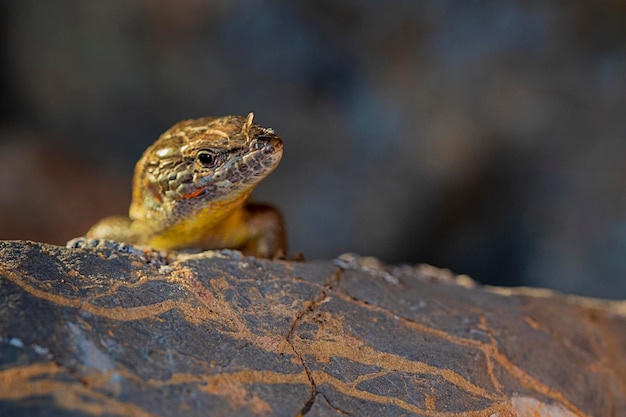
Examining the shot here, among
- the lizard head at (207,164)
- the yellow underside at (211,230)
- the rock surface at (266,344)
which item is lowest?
the rock surface at (266,344)

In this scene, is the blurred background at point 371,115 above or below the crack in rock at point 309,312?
above

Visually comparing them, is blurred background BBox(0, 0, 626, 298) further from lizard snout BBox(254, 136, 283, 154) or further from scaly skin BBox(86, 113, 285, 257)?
lizard snout BBox(254, 136, 283, 154)

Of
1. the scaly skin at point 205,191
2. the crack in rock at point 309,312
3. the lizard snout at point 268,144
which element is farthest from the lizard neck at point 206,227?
the crack in rock at point 309,312

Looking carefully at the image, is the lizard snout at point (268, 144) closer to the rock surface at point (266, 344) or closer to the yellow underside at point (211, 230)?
the yellow underside at point (211, 230)

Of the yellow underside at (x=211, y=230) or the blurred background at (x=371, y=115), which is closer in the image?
the yellow underside at (x=211, y=230)

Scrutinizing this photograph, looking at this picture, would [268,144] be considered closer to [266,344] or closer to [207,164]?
[207,164]

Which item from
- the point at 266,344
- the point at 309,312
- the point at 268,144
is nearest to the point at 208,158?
the point at 268,144
